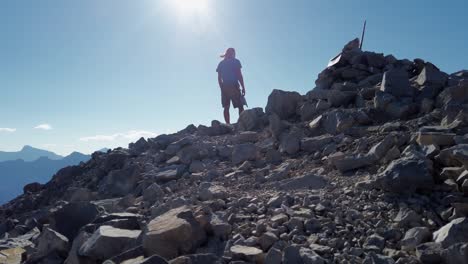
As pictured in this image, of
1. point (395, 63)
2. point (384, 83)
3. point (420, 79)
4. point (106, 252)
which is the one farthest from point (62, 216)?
point (395, 63)

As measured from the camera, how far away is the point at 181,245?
5.04 metres

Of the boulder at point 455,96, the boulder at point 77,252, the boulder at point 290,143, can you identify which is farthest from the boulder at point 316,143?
the boulder at point 77,252

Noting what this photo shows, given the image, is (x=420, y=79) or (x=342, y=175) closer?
(x=342, y=175)

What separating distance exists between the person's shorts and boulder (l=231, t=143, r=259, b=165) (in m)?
4.81

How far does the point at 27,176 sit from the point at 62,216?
20002 cm

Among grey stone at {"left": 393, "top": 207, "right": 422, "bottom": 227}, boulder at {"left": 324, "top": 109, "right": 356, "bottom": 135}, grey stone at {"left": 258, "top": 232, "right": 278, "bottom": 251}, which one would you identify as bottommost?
grey stone at {"left": 258, "top": 232, "right": 278, "bottom": 251}

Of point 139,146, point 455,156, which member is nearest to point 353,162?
point 455,156

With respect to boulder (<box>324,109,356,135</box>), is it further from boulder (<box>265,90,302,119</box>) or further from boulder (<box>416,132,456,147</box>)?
boulder (<box>416,132,456,147</box>)

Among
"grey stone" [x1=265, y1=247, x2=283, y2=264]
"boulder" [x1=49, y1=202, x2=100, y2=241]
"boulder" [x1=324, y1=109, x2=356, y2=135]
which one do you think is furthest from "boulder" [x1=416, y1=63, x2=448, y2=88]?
"boulder" [x1=49, y1=202, x2=100, y2=241]

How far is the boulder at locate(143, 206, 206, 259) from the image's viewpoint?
4.92m

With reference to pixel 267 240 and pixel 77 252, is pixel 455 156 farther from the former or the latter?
pixel 77 252

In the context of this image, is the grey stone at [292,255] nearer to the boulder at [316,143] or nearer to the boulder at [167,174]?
the boulder at [316,143]

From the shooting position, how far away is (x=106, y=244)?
5465mm

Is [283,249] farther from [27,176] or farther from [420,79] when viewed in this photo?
[27,176]
